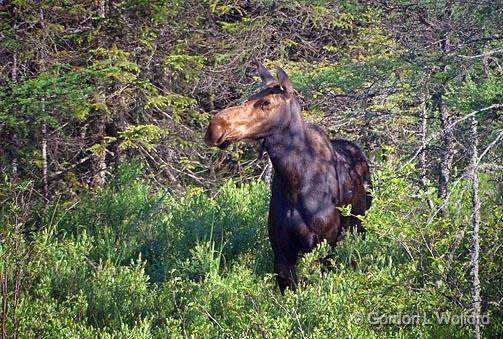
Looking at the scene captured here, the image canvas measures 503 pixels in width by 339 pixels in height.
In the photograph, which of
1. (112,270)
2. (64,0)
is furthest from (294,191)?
(64,0)

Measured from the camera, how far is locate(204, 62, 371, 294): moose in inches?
328

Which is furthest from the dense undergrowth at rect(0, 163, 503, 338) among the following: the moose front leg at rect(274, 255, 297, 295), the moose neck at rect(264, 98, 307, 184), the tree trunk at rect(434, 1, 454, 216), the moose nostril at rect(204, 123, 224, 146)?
the moose nostril at rect(204, 123, 224, 146)

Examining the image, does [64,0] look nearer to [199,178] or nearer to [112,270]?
[199,178]

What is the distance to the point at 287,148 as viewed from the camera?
28.1 ft

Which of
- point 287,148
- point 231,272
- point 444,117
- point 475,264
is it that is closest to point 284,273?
point 231,272

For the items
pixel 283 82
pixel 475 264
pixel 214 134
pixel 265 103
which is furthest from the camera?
pixel 283 82

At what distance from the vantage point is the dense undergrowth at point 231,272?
6.42 m

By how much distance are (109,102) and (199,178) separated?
2108 millimetres

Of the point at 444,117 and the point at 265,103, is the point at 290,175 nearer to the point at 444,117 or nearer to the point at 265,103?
the point at 265,103

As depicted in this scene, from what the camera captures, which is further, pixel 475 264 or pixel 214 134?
pixel 214 134

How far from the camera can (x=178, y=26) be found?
13.9 metres

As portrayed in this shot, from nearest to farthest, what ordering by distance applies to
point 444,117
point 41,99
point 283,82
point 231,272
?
point 283,82, point 231,272, point 444,117, point 41,99

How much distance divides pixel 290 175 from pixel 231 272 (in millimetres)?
1075

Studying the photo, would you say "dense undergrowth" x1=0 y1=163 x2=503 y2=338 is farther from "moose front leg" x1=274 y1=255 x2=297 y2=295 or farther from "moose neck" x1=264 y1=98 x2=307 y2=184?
"moose neck" x1=264 y1=98 x2=307 y2=184
